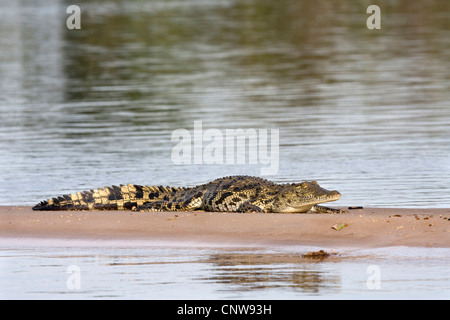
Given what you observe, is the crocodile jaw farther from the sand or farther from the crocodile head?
the sand

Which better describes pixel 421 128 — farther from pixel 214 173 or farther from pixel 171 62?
pixel 171 62

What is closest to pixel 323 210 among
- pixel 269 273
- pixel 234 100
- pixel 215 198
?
pixel 215 198

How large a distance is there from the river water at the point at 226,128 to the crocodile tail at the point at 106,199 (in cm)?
198

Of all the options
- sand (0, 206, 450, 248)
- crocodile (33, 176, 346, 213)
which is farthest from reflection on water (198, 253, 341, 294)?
crocodile (33, 176, 346, 213)

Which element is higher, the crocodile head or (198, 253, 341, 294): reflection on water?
the crocodile head

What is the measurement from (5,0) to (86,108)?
3243 inches

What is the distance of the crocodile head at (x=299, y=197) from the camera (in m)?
15.6

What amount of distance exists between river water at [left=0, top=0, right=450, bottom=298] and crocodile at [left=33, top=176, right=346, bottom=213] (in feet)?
5.57

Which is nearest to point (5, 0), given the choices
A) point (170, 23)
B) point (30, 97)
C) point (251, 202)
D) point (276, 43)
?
point (170, 23)

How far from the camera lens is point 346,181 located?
773 inches

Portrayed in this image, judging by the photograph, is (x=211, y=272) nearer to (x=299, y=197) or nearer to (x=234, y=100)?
(x=299, y=197)

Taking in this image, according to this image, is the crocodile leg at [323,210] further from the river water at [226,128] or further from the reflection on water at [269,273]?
the reflection on water at [269,273]

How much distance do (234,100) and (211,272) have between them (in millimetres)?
21220

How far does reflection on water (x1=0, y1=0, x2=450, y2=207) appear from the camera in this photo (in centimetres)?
2092
